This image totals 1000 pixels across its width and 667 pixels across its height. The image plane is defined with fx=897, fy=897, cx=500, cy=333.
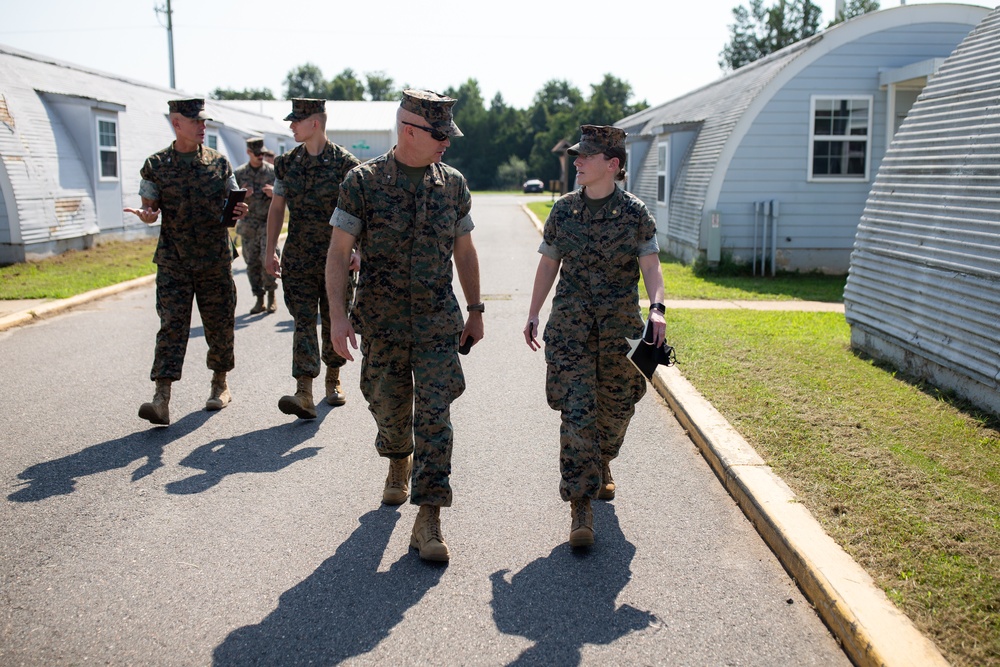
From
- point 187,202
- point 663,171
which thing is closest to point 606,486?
point 187,202

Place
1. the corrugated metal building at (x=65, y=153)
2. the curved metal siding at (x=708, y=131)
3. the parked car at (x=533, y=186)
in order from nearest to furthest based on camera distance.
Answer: the curved metal siding at (x=708, y=131)
the corrugated metal building at (x=65, y=153)
the parked car at (x=533, y=186)

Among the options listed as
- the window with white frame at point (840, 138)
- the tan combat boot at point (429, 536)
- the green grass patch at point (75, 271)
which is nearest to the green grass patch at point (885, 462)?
the tan combat boot at point (429, 536)

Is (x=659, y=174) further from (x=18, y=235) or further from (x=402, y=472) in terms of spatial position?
(x=402, y=472)

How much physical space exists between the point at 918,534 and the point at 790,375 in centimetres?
348

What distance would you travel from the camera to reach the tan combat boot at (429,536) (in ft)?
14.2

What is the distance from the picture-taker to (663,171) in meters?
20.9

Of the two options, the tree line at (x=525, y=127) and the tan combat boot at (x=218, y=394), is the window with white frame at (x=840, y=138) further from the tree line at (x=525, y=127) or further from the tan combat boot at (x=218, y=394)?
the tree line at (x=525, y=127)

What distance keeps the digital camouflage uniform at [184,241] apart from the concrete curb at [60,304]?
5.29 metres

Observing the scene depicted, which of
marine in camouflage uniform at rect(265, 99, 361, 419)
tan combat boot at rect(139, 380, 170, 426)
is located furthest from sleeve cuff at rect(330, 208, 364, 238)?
tan combat boot at rect(139, 380, 170, 426)

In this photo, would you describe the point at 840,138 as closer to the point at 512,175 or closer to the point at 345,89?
the point at 512,175

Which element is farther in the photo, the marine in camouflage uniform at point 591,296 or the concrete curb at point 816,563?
the marine in camouflage uniform at point 591,296

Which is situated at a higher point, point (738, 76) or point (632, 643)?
point (738, 76)

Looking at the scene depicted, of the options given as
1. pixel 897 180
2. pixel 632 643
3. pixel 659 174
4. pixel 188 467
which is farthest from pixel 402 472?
pixel 659 174

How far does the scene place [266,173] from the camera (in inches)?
460
